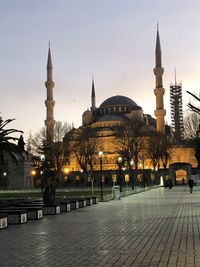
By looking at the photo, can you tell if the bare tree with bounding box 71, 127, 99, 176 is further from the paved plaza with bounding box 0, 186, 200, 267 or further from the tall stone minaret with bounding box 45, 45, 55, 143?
the paved plaza with bounding box 0, 186, 200, 267

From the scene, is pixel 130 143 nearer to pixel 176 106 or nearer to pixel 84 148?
pixel 84 148

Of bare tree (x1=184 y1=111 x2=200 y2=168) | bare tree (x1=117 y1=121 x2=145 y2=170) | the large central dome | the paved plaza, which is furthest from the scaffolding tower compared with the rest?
the paved plaza

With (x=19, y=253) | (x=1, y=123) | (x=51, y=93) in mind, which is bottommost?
(x=19, y=253)

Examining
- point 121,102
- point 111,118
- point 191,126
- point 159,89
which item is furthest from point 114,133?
point 191,126

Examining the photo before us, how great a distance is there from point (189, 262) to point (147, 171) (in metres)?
87.0

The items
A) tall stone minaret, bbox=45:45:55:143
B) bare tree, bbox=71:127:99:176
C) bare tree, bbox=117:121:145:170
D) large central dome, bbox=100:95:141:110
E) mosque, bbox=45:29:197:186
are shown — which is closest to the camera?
bare tree, bbox=117:121:145:170

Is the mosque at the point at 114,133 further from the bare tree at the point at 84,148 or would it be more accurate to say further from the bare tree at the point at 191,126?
the bare tree at the point at 191,126

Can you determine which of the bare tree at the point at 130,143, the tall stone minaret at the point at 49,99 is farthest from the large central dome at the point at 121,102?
the bare tree at the point at 130,143

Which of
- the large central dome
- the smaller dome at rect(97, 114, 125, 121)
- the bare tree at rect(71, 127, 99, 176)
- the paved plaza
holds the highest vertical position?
the large central dome

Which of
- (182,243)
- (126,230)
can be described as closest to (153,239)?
(182,243)

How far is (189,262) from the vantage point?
352 inches

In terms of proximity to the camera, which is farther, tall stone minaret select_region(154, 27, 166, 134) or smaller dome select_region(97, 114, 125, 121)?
smaller dome select_region(97, 114, 125, 121)

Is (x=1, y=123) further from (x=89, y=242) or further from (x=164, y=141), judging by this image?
(x=164, y=141)

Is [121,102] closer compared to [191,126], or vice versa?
[191,126]
